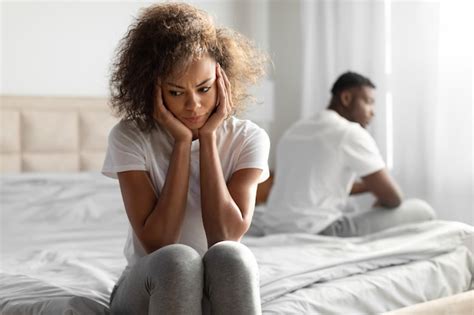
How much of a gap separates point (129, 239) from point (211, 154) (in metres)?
0.31

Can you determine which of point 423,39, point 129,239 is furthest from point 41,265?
point 423,39

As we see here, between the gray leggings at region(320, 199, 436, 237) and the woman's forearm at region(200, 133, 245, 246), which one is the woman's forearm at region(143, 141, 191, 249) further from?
the gray leggings at region(320, 199, 436, 237)

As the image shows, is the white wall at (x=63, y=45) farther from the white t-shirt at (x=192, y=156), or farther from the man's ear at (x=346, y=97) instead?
the white t-shirt at (x=192, y=156)

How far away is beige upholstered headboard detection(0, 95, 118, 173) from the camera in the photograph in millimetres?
3510

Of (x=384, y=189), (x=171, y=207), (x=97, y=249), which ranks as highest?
(x=171, y=207)

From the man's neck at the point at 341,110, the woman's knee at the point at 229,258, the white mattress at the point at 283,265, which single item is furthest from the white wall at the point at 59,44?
the woman's knee at the point at 229,258

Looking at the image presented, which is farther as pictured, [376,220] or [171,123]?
[376,220]

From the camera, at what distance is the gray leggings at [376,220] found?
9.03 feet

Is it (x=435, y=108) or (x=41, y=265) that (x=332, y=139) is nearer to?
(x=435, y=108)

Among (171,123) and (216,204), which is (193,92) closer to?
(171,123)

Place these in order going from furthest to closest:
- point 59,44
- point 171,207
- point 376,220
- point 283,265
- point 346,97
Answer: point 59,44 → point 346,97 → point 376,220 → point 283,265 → point 171,207

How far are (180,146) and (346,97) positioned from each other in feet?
4.92

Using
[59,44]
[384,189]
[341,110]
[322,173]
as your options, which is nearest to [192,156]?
[322,173]

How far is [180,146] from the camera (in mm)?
1620
